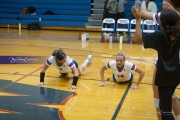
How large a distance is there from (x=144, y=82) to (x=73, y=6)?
1328cm

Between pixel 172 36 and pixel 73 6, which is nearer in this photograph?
pixel 172 36

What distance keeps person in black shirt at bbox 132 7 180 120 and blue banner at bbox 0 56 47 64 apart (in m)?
6.16

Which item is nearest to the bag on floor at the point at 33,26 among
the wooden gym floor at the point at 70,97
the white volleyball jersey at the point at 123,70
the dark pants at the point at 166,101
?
the wooden gym floor at the point at 70,97

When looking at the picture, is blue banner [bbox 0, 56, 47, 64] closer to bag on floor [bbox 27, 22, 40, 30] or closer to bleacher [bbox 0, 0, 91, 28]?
bleacher [bbox 0, 0, 91, 28]

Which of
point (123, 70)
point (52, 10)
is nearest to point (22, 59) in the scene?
point (123, 70)

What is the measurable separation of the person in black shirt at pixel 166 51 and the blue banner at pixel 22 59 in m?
6.16

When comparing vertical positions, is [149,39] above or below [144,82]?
above

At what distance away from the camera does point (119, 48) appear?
1207cm

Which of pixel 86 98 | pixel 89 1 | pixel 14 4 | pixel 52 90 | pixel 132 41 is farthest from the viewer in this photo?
pixel 14 4

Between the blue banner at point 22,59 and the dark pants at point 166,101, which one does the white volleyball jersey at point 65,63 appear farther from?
the dark pants at point 166,101

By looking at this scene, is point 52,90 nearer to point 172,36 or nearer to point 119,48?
point 172,36

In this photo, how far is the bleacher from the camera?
19.0m

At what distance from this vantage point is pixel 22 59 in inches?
373

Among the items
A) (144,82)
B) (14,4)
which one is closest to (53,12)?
(14,4)
